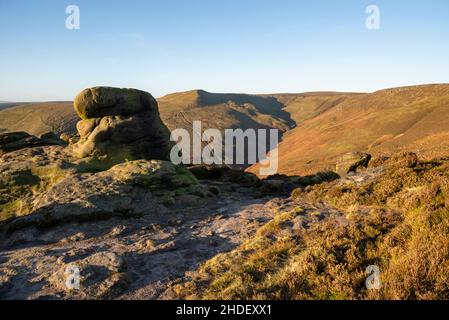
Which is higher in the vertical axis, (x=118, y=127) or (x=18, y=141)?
(x=118, y=127)

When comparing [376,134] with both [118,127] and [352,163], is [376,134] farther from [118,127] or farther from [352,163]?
[118,127]

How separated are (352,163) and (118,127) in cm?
1843

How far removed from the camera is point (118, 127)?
27.2m

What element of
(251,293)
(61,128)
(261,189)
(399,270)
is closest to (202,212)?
(261,189)

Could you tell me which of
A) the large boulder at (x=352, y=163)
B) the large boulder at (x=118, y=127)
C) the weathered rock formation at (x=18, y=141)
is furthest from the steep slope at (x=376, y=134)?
the weathered rock formation at (x=18, y=141)

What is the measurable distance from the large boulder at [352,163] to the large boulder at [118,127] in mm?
14059

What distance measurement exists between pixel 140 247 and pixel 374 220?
8828mm

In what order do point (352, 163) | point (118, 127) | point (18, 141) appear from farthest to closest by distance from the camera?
point (18, 141), point (118, 127), point (352, 163)

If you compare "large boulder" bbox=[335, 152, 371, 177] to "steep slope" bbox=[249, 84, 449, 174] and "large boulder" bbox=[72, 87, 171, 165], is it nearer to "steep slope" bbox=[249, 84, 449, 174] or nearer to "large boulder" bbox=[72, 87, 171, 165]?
"large boulder" bbox=[72, 87, 171, 165]

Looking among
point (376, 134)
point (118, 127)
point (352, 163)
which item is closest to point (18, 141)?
point (118, 127)

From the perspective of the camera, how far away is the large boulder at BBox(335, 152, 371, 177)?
26.9m

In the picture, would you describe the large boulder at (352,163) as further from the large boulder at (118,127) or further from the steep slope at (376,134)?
the steep slope at (376,134)

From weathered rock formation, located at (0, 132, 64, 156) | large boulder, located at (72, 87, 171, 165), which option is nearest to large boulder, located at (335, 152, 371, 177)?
large boulder, located at (72, 87, 171, 165)

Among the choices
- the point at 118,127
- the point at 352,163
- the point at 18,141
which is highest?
the point at 118,127
